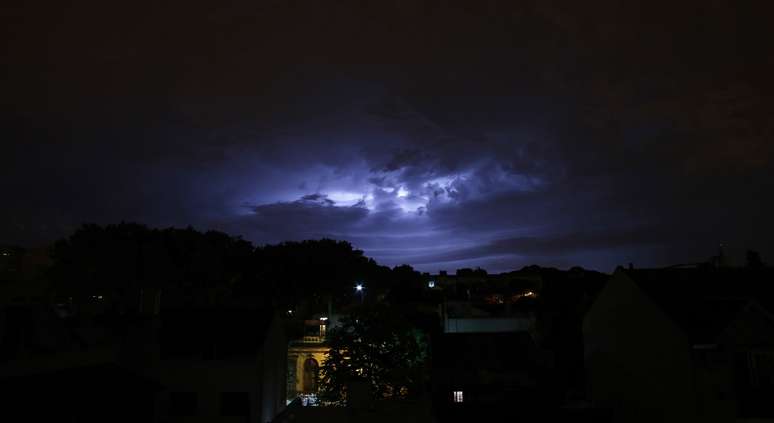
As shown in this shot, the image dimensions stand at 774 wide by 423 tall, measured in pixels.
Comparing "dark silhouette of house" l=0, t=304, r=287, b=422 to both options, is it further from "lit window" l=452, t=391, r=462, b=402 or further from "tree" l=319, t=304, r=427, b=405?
"lit window" l=452, t=391, r=462, b=402

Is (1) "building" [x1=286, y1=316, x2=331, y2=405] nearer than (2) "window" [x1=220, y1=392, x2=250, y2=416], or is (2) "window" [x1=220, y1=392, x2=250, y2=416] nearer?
(2) "window" [x1=220, y1=392, x2=250, y2=416]

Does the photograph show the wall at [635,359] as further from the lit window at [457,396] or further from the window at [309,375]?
the window at [309,375]

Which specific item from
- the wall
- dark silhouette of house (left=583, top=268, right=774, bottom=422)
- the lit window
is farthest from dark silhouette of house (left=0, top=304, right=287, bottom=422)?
dark silhouette of house (left=583, top=268, right=774, bottom=422)

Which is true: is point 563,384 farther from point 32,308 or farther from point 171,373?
point 32,308

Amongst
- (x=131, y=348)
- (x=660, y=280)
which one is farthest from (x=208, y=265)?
(x=660, y=280)

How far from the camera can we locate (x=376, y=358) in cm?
3262

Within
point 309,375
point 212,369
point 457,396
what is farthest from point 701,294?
point 309,375

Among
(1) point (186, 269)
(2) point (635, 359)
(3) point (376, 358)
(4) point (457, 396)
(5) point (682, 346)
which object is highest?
(1) point (186, 269)

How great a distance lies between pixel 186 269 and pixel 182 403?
115ft

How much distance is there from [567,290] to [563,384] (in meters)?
11.5

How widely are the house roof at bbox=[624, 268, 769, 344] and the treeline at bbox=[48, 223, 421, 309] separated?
A: 4289 centimetres

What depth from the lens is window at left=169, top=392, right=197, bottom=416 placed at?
3022 cm

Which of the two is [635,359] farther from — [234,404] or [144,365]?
[144,365]

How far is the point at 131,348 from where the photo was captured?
29703 mm
